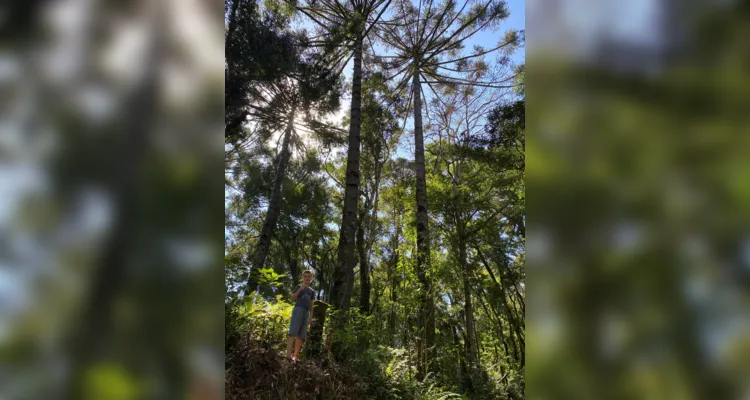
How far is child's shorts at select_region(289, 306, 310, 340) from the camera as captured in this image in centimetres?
439

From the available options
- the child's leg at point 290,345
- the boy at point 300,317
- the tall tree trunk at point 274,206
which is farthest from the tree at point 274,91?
the child's leg at point 290,345

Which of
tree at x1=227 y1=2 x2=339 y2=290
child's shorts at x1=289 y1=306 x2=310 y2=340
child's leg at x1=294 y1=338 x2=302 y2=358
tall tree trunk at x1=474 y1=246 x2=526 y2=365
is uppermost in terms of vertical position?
tree at x1=227 y1=2 x2=339 y2=290

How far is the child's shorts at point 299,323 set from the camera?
439 cm

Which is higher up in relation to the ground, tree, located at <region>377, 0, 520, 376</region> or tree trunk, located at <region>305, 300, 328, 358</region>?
tree, located at <region>377, 0, 520, 376</region>

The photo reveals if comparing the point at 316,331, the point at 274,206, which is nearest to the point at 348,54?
the point at 274,206

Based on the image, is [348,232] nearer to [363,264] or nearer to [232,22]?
[232,22]

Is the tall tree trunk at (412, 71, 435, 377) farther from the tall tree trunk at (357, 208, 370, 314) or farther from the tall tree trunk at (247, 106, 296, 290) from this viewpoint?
the tall tree trunk at (357, 208, 370, 314)

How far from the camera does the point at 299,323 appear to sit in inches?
174
